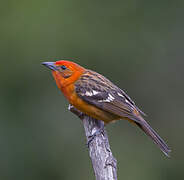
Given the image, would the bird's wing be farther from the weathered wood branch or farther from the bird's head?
the weathered wood branch

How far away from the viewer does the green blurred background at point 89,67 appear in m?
7.81

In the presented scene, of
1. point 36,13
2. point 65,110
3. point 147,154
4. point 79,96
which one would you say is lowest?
A: point 147,154

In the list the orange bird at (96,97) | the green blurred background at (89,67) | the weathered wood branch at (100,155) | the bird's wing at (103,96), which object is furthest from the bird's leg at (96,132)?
the green blurred background at (89,67)

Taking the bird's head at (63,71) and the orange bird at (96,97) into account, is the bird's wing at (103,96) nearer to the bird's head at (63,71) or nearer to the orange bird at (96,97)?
the orange bird at (96,97)

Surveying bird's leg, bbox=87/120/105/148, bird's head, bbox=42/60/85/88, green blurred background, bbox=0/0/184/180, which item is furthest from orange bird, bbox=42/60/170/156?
green blurred background, bbox=0/0/184/180

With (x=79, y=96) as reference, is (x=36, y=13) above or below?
above

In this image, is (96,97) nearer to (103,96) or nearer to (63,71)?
(103,96)

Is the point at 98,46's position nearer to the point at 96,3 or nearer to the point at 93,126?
the point at 96,3

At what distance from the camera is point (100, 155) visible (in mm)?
5316

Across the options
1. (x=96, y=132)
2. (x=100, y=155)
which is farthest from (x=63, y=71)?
(x=100, y=155)

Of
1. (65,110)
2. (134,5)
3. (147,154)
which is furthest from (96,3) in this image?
(147,154)

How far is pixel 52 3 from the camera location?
949 centimetres

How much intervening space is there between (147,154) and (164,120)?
81 centimetres

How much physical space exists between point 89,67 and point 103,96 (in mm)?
2771
